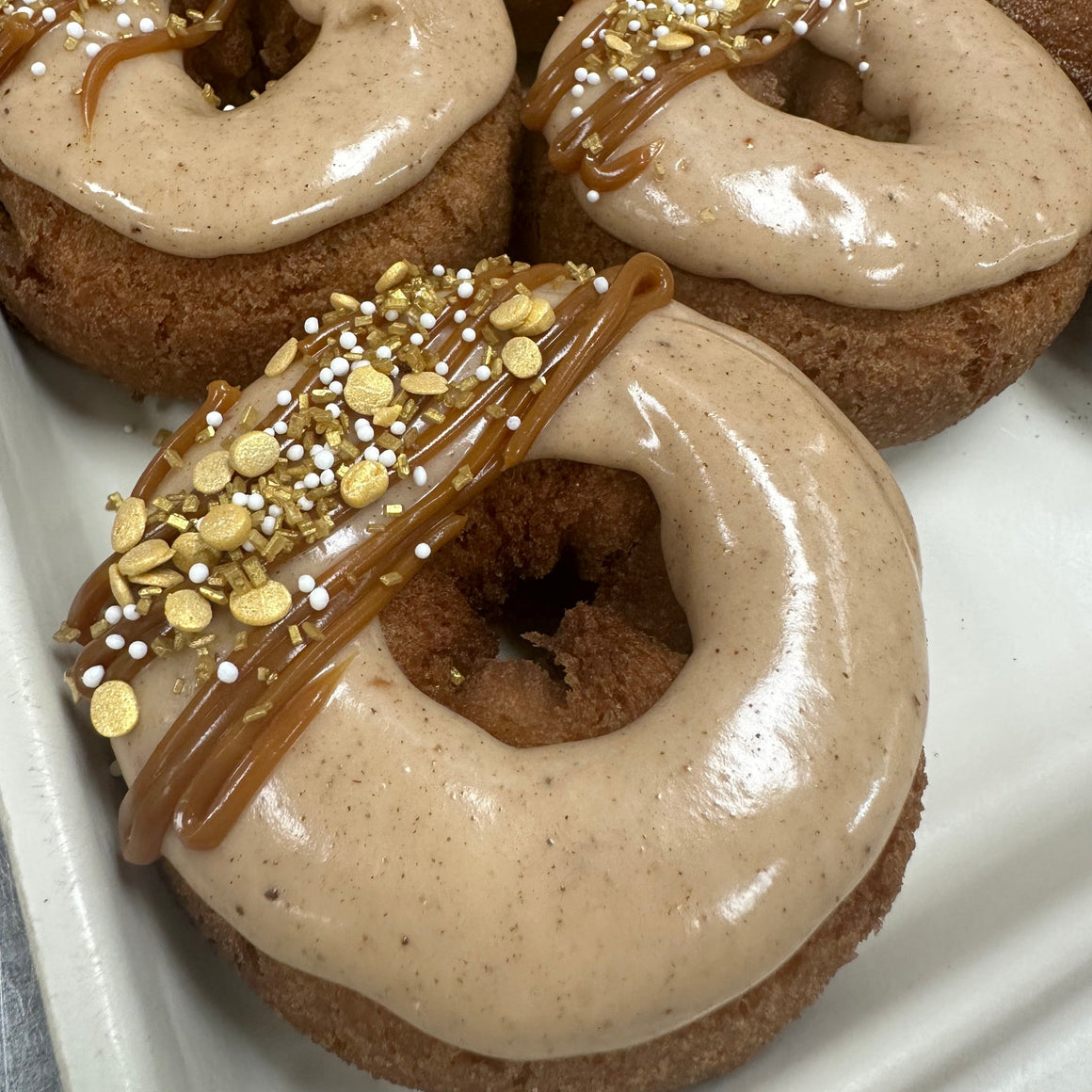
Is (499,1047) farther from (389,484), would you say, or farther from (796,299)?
(796,299)

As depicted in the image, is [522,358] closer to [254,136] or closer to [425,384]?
[425,384]

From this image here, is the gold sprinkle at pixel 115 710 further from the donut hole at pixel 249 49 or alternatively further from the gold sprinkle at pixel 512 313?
the donut hole at pixel 249 49

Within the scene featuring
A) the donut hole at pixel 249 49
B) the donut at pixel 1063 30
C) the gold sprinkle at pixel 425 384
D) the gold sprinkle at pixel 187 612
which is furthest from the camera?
the donut at pixel 1063 30

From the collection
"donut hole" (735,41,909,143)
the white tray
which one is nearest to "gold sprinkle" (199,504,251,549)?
the white tray

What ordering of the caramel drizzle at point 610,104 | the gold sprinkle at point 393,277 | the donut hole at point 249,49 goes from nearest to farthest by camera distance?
the gold sprinkle at point 393,277 → the caramel drizzle at point 610,104 → the donut hole at point 249,49

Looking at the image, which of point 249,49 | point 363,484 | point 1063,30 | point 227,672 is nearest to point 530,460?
point 363,484

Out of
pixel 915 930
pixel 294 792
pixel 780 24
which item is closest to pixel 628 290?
pixel 780 24

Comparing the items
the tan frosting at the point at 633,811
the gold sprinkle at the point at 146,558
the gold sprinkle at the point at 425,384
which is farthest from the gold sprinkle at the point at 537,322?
the gold sprinkle at the point at 146,558
